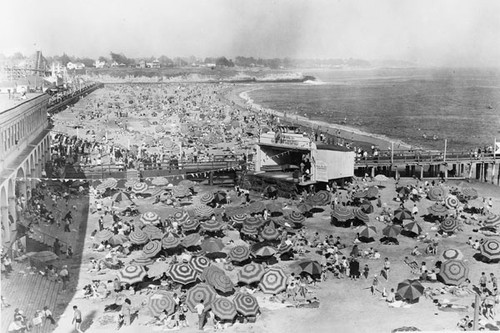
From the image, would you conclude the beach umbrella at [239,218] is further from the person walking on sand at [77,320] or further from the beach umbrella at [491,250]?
the person walking on sand at [77,320]

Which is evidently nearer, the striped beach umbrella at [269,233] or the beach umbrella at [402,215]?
the striped beach umbrella at [269,233]

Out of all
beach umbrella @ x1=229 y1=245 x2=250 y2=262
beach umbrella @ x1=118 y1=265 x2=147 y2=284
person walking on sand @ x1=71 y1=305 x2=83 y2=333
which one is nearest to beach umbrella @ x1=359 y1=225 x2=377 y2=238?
beach umbrella @ x1=229 y1=245 x2=250 y2=262

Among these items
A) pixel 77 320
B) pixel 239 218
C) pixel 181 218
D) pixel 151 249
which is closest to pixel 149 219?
pixel 181 218

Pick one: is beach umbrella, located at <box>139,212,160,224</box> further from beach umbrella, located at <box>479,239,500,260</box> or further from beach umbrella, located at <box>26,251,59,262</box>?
beach umbrella, located at <box>479,239,500,260</box>

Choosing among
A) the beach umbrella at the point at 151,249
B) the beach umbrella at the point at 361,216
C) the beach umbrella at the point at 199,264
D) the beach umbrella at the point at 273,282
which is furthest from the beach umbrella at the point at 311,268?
the beach umbrella at the point at 361,216

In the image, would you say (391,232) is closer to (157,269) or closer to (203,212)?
(203,212)
